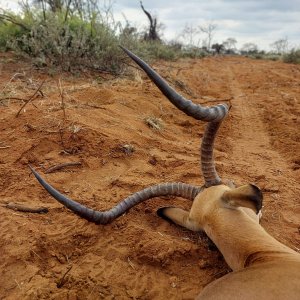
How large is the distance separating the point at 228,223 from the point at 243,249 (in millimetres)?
218

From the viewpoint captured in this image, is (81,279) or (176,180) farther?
(176,180)

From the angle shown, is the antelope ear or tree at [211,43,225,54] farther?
tree at [211,43,225,54]

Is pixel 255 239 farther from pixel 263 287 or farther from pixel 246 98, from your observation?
pixel 246 98

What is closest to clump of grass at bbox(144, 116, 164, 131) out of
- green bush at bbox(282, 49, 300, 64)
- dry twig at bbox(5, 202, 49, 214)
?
dry twig at bbox(5, 202, 49, 214)

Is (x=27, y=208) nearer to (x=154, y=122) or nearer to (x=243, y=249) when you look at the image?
(x=243, y=249)

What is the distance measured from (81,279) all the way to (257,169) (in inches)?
101

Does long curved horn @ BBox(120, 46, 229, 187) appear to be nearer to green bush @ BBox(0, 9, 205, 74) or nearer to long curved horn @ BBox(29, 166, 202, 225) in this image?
long curved horn @ BBox(29, 166, 202, 225)

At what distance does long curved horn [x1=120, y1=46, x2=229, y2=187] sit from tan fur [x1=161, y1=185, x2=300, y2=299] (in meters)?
0.15

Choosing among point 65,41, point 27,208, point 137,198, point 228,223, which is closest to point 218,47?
point 65,41

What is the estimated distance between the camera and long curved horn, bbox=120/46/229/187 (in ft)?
7.63

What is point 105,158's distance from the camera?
4.79 metres

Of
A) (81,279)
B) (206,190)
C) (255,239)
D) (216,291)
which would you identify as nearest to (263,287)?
(216,291)

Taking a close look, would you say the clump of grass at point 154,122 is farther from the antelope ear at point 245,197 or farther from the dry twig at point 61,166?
the antelope ear at point 245,197

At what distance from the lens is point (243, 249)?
2.82 metres
